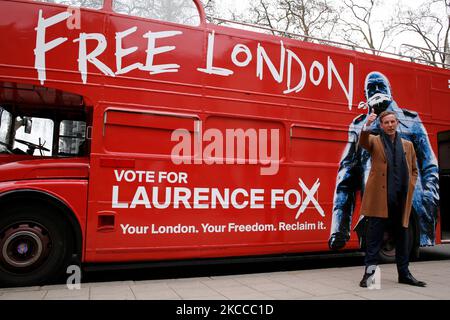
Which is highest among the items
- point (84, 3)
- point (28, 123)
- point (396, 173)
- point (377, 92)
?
point (84, 3)

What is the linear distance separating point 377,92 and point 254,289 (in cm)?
405

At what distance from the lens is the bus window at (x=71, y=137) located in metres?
5.71

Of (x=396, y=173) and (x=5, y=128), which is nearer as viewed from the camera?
(x=396, y=173)

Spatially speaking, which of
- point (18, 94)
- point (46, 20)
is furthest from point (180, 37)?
point (18, 94)

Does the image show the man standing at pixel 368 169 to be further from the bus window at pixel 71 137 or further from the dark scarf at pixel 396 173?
the bus window at pixel 71 137

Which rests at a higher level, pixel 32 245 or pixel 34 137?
pixel 34 137

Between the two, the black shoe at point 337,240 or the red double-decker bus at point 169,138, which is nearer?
the red double-decker bus at point 169,138

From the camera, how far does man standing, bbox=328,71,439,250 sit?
617 cm

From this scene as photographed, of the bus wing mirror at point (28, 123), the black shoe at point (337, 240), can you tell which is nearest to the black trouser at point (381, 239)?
the black shoe at point (337, 240)

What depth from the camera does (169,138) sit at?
5230 millimetres

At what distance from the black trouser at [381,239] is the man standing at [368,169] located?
1.29 meters

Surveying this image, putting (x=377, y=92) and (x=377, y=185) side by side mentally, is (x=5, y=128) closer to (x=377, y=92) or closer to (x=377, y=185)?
(x=377, y=185)

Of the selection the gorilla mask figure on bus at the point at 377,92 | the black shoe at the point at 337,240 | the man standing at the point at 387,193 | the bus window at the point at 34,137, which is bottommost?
the black shoe at the point at 337,240

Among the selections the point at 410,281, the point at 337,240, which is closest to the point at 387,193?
the point at 410,281
